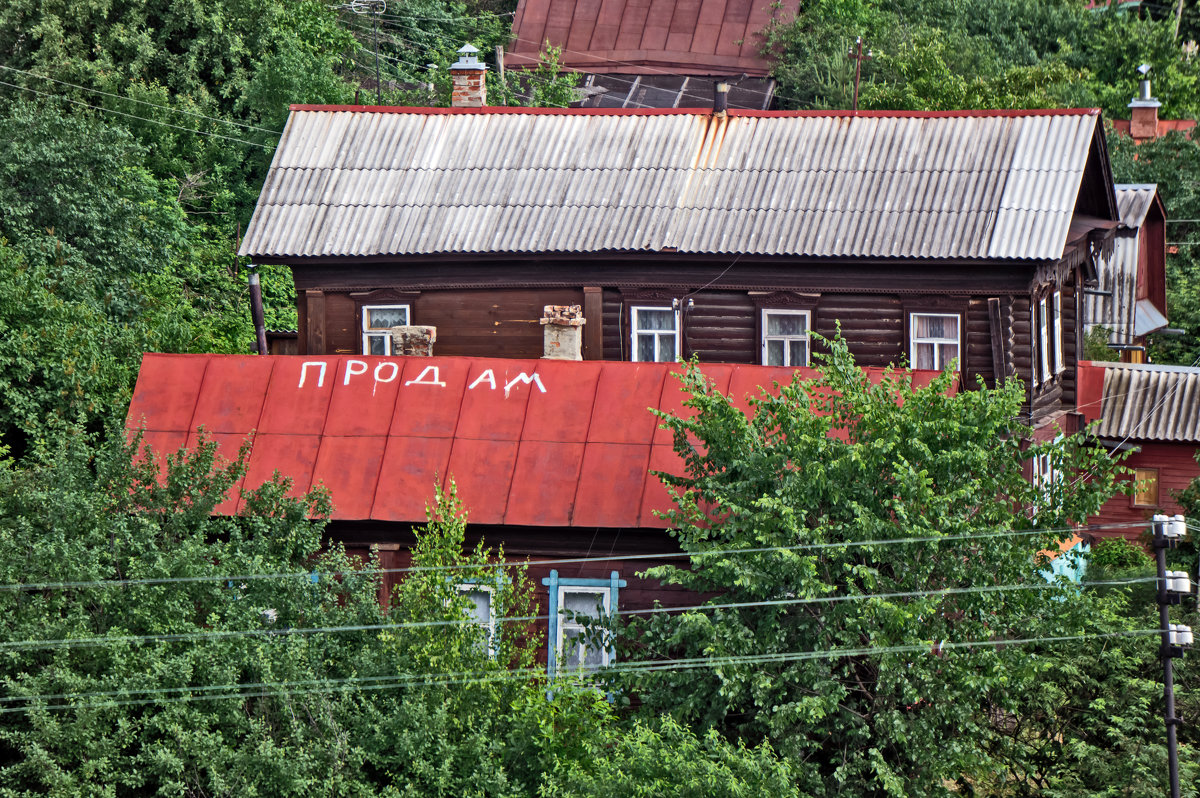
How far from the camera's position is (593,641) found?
15578 mm

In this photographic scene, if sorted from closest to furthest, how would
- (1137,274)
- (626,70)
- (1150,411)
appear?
(1150,411), (1137,274), (626,70)

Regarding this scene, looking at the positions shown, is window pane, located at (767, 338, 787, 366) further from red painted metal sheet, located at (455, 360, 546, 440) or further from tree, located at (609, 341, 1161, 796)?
tree, located at (609, 341, 1161, 796)

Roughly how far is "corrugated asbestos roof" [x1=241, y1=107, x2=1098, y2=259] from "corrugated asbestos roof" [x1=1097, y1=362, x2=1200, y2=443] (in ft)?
25.2

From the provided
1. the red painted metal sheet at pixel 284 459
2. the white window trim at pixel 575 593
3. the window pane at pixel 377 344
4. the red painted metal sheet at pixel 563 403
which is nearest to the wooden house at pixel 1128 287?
the window pane at pixel 377 344

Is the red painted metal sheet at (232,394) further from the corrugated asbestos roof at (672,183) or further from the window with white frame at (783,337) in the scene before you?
the window with white frame at (783,337)

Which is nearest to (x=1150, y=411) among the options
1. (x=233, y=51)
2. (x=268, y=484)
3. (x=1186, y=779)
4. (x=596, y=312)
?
(x=596, y=312)

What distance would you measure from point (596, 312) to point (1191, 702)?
10.5 meters

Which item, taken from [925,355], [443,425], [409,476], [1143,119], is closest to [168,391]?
[409,476]

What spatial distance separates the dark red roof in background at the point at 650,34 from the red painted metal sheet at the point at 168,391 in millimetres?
22359

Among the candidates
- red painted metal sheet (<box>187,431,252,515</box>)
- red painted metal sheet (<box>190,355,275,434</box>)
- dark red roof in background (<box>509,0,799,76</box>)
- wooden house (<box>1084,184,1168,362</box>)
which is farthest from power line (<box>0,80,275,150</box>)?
wooden house (<box>1084,184,1168,362</box>)

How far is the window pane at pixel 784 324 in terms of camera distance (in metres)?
22.8

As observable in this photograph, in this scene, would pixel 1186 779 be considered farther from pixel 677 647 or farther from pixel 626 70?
pixel 626 70

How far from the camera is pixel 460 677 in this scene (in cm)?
1483

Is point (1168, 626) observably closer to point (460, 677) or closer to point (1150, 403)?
point (460, 677)
